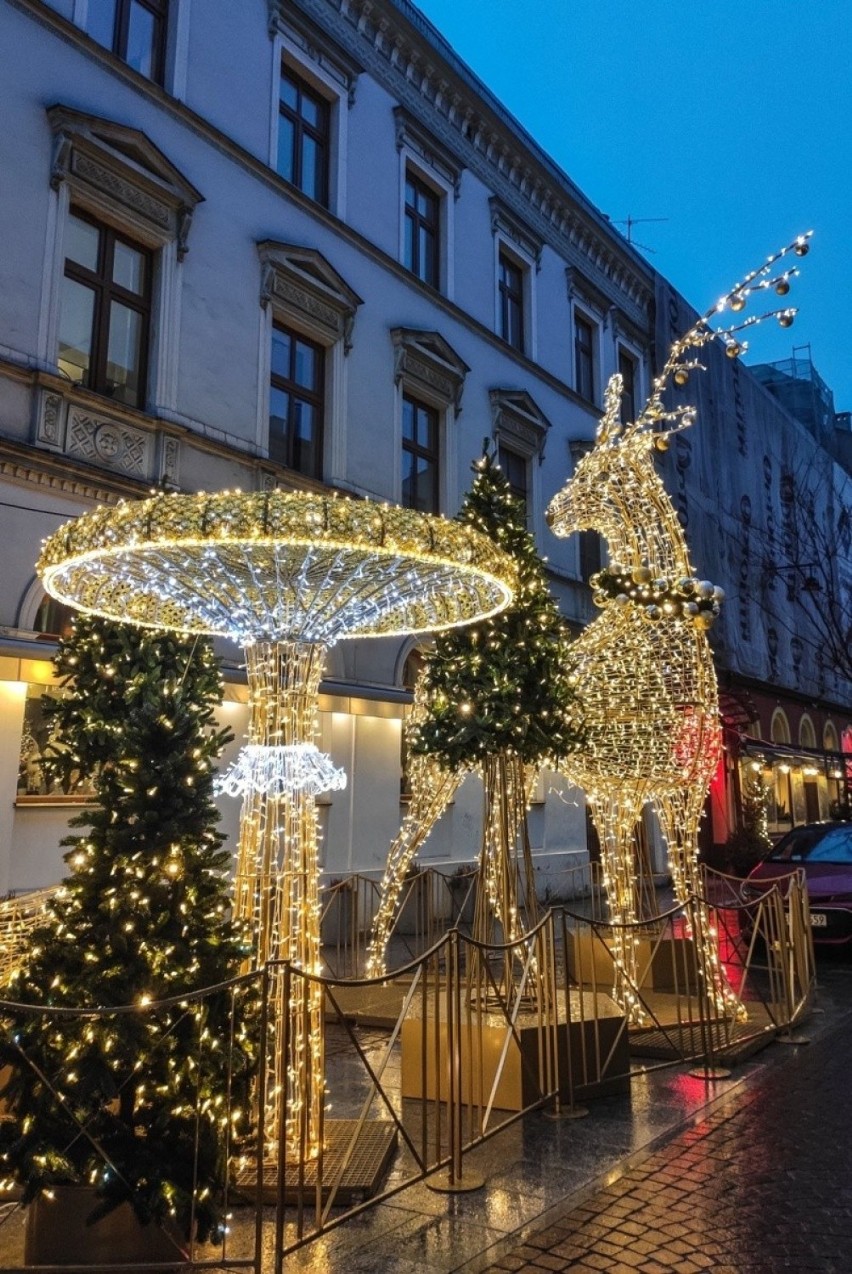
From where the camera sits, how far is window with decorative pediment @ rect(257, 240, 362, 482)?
1289 centimetres

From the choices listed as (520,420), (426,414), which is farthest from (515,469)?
(426,414)

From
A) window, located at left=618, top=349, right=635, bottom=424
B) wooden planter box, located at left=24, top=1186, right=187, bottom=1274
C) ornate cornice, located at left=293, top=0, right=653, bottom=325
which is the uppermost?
ornate cornice, located at left=293, top=0, right=653, bottom=325

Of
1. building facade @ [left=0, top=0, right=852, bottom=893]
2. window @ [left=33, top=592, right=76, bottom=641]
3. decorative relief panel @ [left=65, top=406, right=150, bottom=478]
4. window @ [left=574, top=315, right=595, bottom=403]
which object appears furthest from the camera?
window @ [left=574, top=315, right=595, bottom=403]

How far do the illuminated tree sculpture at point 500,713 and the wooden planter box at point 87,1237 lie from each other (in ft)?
10.8

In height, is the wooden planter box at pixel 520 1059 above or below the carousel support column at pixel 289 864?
below

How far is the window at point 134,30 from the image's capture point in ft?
37.2

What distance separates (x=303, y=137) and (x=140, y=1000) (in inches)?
527

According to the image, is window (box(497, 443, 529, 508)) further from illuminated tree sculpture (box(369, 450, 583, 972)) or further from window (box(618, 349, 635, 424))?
illuminated tree sculpture (box(369, 450, 583, 972))

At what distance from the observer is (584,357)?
21.3m

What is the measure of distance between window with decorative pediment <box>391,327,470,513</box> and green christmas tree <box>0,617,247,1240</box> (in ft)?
35.3

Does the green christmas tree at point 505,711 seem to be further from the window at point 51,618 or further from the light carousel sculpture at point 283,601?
the window at point 51,618

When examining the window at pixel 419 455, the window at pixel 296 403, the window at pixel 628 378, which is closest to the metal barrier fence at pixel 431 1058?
the window at pixel 296 403

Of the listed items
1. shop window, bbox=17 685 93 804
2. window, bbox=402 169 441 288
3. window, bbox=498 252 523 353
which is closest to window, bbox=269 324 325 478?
window, bbox=402 169 441 288

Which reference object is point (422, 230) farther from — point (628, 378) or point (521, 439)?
point (628, 378)
